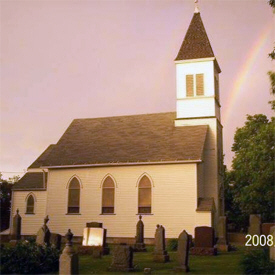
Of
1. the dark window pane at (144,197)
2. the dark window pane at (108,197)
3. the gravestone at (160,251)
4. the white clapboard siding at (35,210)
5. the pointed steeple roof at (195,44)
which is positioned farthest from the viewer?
the pointed steeple roof at (195,44)

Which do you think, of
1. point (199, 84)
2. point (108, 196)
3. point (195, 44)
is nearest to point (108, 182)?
point (108, 196)

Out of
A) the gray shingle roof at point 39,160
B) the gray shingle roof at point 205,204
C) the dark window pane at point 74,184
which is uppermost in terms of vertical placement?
the gray shingle roof at point 39,160

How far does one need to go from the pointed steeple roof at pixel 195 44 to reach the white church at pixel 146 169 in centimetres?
9

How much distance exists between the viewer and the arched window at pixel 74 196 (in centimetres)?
3016

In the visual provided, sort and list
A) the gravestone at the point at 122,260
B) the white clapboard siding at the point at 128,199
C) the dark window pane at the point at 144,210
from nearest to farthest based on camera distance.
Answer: the gravestone at the point at 122,260
the white clapboard siding at the point at 128,199
the dark window pane at the point at 144,210

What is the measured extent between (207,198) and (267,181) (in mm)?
7700

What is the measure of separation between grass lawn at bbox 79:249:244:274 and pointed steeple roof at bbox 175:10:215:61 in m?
19.4

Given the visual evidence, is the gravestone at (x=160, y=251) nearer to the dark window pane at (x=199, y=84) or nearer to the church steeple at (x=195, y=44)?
the dark window pane at (x=199, y=84)

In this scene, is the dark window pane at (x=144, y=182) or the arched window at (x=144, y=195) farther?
the dark window pane at (x=144, y=182)

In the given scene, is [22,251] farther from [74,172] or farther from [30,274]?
[74,172]

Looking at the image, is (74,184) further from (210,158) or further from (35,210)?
(210,158)

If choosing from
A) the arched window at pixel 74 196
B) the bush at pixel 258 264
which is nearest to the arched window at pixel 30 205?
the arched window at pixel 74 196

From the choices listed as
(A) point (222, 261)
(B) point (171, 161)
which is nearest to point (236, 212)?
(B) point (171, 161)

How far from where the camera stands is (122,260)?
584 inches
